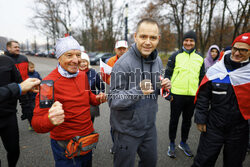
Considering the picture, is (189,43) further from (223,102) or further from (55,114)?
(55,114)

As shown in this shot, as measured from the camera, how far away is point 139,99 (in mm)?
1577

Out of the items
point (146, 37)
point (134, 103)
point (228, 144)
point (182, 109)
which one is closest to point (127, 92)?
point (134, 103)

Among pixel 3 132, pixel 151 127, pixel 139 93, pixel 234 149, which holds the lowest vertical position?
pixel 234 149

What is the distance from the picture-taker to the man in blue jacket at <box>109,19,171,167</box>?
1542mm

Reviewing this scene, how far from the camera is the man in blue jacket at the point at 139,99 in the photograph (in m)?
1.54

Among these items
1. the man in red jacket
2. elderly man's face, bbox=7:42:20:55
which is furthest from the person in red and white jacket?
elderly man's face, bbox=7:42:20:55

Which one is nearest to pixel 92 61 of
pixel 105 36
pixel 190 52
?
pixel 105 36

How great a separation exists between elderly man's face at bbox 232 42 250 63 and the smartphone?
217 centimetres

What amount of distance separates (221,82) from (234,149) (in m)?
0.86

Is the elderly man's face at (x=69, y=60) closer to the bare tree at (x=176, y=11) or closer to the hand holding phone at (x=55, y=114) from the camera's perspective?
the hand holding phone at (x=55, y=114)

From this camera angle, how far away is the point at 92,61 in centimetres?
1888

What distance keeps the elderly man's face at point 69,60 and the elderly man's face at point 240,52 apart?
1932mm

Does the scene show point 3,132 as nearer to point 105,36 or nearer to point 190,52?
point 190,52

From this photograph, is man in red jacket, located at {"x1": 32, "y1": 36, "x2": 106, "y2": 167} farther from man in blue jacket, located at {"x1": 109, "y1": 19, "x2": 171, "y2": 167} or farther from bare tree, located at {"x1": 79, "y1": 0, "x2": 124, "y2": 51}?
bare tree, located at {"x1": 79, "y1": 0, "x2": 124, "y2": 51}
